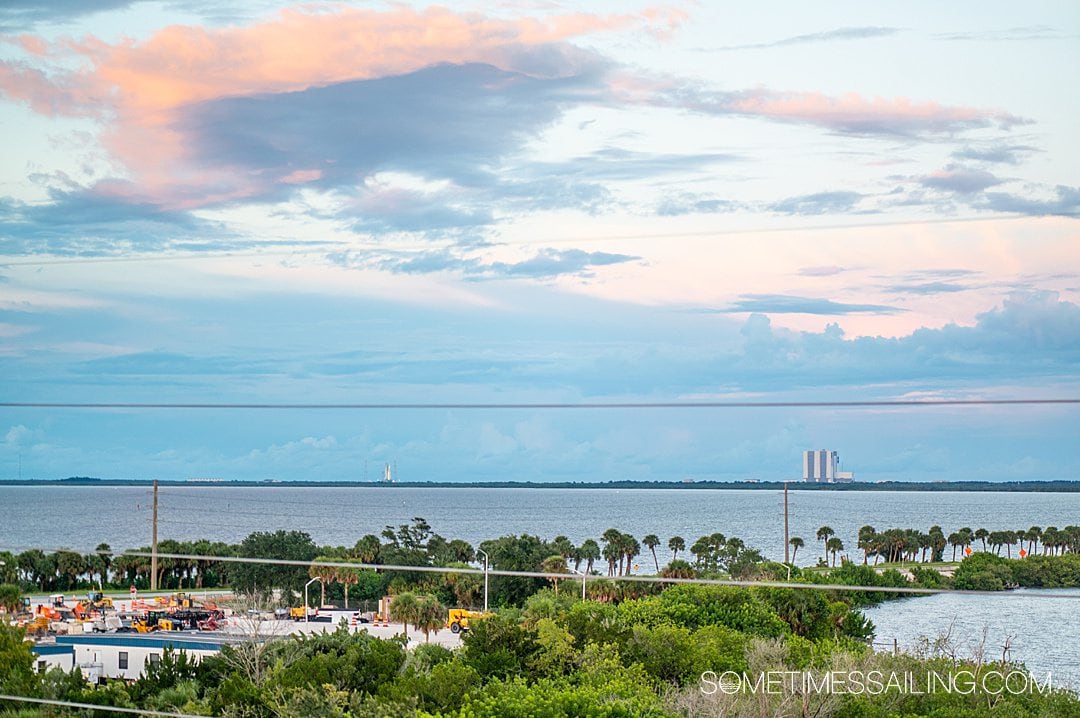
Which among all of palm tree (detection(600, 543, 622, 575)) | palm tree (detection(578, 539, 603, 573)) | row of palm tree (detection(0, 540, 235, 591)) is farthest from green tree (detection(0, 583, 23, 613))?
palm tree (detection(600, 543, 622, 575))

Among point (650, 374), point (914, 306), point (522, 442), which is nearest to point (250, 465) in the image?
point (522, 442)

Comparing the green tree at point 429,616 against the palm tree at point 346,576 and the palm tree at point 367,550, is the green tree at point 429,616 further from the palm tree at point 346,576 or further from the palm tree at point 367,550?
the palm tree at point 367,550

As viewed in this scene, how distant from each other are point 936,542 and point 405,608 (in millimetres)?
28783

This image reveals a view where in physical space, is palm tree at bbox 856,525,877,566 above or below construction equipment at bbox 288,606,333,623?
above

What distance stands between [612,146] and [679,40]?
454cm

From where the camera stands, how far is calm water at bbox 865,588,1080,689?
31781mm

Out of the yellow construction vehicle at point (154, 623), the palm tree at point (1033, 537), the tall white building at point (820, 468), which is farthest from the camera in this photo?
the palm tree at point (1033, 537)

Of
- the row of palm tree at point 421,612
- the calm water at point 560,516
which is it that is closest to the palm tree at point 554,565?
the row of palm tree at point 421,612

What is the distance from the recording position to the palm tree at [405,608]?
3319 cm

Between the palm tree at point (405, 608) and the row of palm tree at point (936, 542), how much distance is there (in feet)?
81.8

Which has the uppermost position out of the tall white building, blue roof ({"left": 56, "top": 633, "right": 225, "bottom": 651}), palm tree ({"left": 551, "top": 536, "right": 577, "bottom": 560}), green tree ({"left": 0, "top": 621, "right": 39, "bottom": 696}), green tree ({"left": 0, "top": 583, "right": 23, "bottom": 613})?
the tall white building

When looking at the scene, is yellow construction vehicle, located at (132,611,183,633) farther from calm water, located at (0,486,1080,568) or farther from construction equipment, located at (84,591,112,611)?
calm water, located at (0,486,1080,568)

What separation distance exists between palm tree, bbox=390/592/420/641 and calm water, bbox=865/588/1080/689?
44.1ft

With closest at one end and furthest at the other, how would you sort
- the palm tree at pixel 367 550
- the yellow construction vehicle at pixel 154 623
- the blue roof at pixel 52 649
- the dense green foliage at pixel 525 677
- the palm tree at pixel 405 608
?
the dense green foliage at pixel 525 677
the blue roof at pixel 52 649
the yellow construction vehicle at pixel 154 623
the palm tree at pixel 405 608
the palm tree at pixel 367 550
